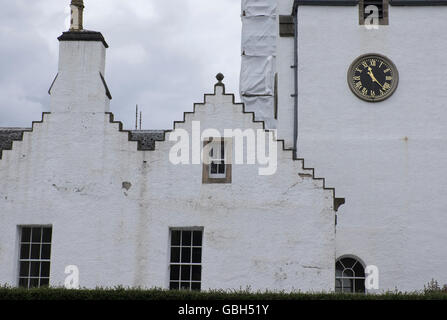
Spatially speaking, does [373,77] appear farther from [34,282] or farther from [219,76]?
[34,282]

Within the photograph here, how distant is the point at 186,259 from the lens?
22750 millimetres

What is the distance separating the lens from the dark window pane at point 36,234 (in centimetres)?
2309

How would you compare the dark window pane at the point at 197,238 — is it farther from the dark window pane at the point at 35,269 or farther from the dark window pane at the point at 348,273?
the dark window pane at the point at 348,273

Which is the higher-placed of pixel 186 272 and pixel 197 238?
pixel 197 238

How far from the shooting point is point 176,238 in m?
22.8

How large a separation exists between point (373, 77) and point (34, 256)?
13446mm

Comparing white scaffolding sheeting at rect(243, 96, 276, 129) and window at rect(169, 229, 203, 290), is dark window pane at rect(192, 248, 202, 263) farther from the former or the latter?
white scaffolding sheeting at rect(243, 96, 276, 129)

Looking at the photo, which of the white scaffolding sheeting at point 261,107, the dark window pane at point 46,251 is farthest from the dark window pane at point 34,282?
the white scaffolding sheeting at point 261,107

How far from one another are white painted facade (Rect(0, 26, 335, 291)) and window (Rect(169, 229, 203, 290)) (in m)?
0.34

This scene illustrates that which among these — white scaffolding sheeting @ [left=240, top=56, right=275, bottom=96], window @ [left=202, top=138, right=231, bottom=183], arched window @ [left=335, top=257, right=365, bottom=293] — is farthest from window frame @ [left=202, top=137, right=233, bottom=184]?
white scaffolding sheeting @ [left=240, top=56, right=275, bottom=96]

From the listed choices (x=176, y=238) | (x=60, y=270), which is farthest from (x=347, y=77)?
(x=60, y=270)

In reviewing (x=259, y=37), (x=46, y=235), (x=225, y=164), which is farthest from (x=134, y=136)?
(x=259, y=37)

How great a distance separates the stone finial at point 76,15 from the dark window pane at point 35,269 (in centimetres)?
760
